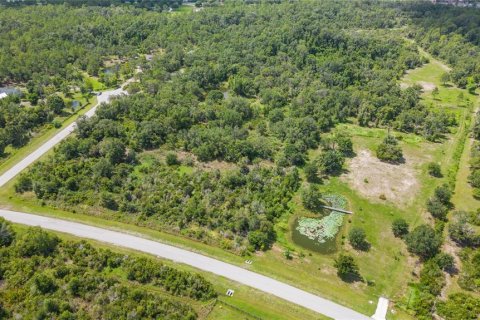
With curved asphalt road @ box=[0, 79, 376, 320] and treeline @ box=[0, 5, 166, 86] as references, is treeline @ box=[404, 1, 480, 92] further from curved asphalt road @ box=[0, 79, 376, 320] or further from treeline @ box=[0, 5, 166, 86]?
treeline @ box=[0, 5, 166, 86]

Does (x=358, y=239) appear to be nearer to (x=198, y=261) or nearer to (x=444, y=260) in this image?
(x=444, y=260)

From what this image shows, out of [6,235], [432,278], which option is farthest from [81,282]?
[432,278]

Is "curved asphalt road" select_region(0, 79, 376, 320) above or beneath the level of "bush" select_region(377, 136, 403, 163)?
beneath

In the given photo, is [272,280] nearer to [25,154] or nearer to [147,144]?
[147,144]

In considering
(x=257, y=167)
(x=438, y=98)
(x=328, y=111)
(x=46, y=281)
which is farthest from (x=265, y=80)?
(x=46, y=281)

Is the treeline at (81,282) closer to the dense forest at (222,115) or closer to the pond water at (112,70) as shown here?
the dense forest at (222,115)

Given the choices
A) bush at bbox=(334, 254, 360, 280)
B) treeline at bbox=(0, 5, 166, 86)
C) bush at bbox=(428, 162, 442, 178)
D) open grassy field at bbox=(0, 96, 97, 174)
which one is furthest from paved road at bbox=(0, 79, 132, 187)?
bush at bbox=(428, 162, 442, 178)

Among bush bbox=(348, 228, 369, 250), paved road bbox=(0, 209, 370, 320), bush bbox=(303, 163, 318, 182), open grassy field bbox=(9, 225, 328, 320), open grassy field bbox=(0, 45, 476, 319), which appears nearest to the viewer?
open grassy field bbox=(9, 225, 328, 320)
